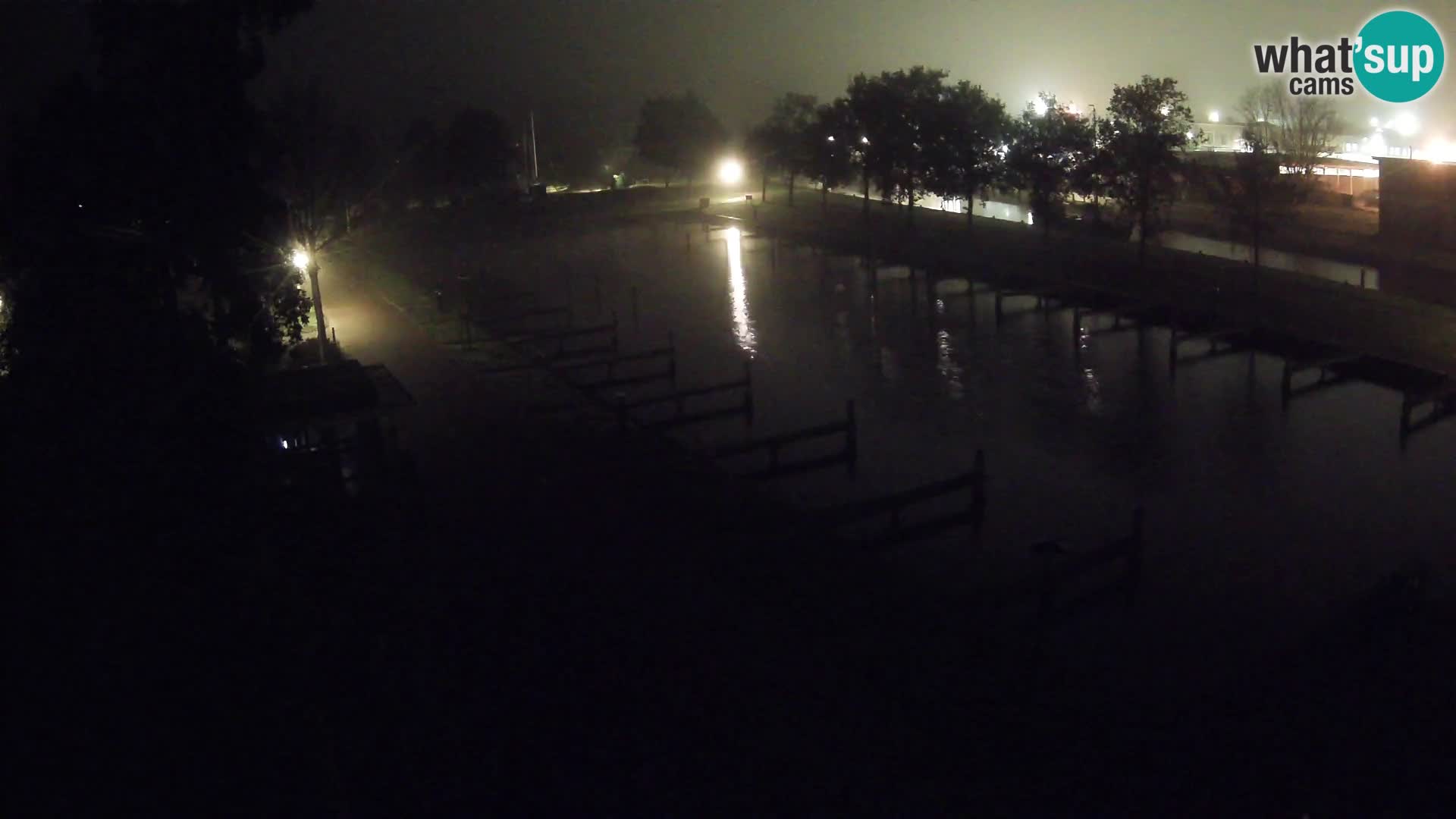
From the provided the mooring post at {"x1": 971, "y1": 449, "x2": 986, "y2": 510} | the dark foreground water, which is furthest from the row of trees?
the mooring post at {"x1": 971, "y1": 449, "x2": 986, "y2": 510}

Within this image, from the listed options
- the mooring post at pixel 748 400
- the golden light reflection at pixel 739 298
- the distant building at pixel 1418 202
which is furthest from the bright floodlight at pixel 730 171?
the mooring post at pixel 748 400

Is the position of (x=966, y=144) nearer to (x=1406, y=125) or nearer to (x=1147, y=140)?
(x=1147, y=140)

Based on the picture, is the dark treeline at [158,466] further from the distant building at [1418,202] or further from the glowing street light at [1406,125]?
the glowing street light at [1406,125]

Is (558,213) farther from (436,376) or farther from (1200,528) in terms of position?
(1200,528)

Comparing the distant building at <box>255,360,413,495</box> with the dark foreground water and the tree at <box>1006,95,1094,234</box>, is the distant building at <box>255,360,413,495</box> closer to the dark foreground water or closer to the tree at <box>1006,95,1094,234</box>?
the dark foreground water

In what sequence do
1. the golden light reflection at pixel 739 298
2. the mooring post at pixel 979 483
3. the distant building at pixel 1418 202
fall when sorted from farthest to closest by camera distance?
1. the distant building at pixel 1418 202
2. the golden light reflection at pixel 739 298
3. the mooring post at pixel 979 483

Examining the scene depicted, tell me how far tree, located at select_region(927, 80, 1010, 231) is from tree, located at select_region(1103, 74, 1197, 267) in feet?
24.0

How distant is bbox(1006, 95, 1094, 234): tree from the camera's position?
25656 millimetres

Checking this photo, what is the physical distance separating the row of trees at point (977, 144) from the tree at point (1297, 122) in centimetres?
1098

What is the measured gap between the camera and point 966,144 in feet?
99.1

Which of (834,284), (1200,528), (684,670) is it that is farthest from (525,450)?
(834,284)

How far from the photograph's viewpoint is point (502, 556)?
8.40m

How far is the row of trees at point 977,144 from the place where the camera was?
2217cm

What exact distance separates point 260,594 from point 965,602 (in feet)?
15.5
